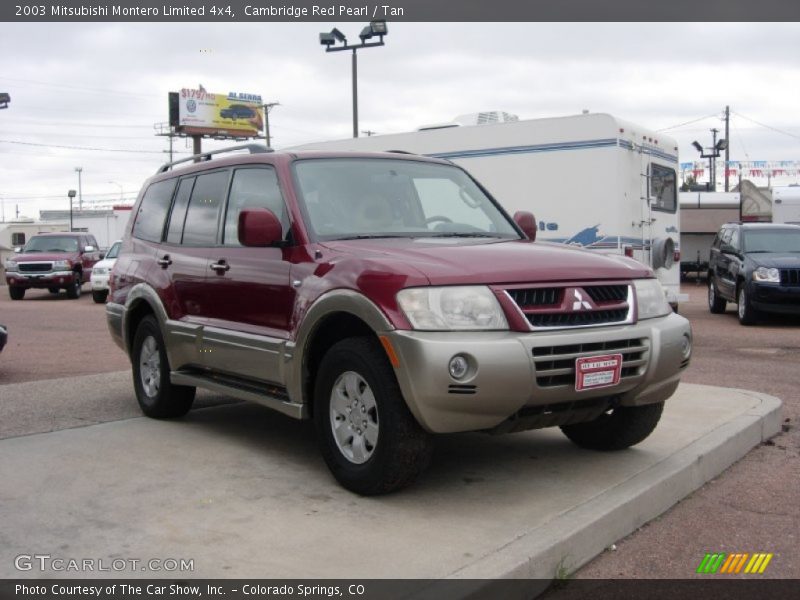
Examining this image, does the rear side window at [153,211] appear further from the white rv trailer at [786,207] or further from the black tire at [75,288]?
the white rv trailer at [786,207]

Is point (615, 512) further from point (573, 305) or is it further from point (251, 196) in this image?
point (251, 196)

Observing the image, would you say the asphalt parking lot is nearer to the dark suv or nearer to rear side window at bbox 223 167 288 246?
the dark suv

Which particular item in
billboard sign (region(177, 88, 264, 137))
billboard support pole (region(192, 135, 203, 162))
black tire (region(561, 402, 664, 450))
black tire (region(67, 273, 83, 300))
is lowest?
black tire (region(67, 273, 83, 300))

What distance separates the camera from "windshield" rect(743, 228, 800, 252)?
1639 centimetres

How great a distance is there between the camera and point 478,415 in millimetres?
4516

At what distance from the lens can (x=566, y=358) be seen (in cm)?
462

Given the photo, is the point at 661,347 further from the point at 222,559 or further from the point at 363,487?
the point at 222,559

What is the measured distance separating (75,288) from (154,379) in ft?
65.4

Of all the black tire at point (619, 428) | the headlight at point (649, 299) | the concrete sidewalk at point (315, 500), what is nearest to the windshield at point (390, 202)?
the headlight at point (649, 299)

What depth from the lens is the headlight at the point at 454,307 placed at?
452 cm

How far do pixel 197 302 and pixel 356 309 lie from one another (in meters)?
1.92

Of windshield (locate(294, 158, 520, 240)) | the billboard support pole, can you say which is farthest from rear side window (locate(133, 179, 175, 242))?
the billboard support pole

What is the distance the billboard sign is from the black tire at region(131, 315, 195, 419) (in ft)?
250

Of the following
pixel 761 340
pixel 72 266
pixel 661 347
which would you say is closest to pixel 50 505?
pixel 661 347
